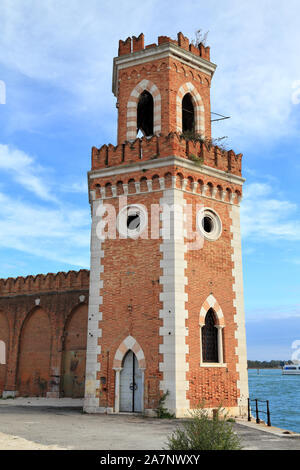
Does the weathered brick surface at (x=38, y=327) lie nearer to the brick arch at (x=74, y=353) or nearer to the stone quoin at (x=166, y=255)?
the brick arch at (x=74, y=353)

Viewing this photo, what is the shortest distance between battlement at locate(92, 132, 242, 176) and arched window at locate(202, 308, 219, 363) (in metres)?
5.84

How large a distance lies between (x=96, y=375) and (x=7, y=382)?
10940mm

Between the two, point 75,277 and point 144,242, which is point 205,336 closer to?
point 144,242

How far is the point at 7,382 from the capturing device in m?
24.1

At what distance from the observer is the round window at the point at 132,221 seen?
53.3ft

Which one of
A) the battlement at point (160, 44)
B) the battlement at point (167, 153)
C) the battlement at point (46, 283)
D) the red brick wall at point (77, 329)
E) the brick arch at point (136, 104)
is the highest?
the battlement at point (160, 44)

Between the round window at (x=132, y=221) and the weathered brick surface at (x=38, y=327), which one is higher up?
the round window at (x=132, y=221)

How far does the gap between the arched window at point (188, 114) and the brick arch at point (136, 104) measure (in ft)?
5.64

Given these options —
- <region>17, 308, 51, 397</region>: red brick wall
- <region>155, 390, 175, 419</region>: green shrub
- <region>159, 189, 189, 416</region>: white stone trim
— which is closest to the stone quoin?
<region>159, 189, 189, 416</region>: white stone trim

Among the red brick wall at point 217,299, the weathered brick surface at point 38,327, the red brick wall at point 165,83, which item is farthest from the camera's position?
the weathered brick surface at point 38,327

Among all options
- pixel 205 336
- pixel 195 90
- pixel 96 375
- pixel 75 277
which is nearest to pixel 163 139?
pixel 195 90

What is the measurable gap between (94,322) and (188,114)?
10.2 meters

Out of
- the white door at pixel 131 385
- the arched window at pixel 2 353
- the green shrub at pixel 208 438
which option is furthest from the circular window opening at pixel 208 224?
the arched window at pixel 2 353

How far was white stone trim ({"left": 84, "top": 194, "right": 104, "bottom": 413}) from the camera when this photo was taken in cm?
1537
